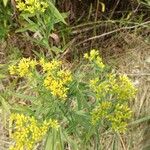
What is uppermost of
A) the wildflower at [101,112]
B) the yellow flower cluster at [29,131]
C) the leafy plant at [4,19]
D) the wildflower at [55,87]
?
→ the leafy plant at [4,19]

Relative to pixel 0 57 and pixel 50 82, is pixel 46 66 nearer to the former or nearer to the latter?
pixel 50 82

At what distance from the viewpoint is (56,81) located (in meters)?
1.48

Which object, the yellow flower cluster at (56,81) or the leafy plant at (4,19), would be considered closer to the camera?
the yellow flower cluster at (56,81)

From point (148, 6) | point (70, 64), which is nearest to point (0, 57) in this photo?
point (70, 64)

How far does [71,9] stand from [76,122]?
0.64m

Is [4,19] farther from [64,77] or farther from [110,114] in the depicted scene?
[110,114]

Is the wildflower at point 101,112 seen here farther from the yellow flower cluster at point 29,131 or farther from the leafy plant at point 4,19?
the leafy plant at point 4,19

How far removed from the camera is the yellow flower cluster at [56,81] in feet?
4.80

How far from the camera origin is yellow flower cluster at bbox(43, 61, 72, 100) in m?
1.46

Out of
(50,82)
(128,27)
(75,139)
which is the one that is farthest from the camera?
(128,27)

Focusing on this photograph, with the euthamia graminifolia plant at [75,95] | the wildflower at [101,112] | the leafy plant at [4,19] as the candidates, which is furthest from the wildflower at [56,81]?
the leafy plant at [4,19]

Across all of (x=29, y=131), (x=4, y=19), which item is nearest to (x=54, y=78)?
(x=29, y=131)

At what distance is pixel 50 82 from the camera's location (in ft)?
4.83

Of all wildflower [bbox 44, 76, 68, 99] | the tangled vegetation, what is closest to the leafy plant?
the tangled vegetation
